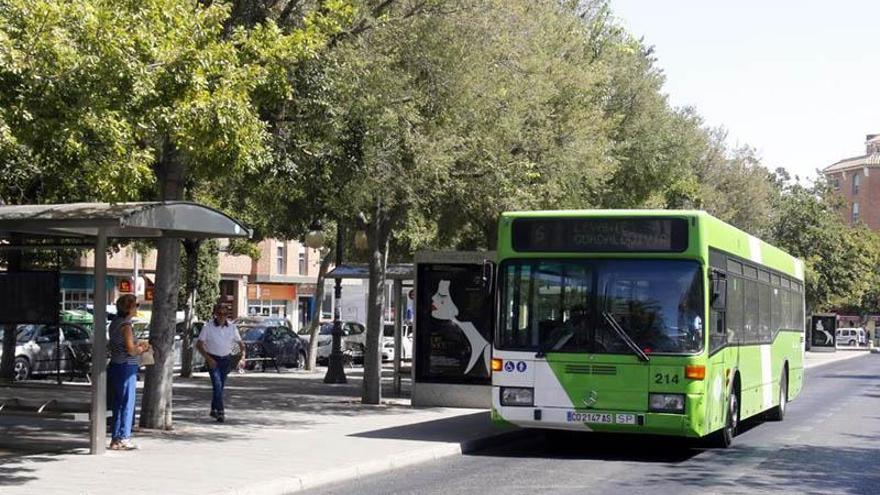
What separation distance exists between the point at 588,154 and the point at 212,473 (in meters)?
13.8

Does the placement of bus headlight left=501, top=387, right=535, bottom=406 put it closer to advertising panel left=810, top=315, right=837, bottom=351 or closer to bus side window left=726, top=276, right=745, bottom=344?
bus side window left=726, top=276, right=745, bottom=344

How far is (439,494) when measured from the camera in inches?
485

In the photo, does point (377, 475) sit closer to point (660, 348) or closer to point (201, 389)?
point (660, 348)

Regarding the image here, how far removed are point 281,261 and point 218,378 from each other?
183 ft

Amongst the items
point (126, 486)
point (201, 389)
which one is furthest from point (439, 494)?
point (201, 389)

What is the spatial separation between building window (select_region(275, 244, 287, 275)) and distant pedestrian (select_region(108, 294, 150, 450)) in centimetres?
5918

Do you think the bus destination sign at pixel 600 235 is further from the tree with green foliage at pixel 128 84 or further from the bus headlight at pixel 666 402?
the tree with green foliage at pixel 128 84

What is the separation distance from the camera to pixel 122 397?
14422mm

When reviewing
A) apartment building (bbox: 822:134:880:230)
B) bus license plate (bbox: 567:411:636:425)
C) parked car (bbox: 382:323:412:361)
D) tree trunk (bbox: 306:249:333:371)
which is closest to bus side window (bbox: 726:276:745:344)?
bus license plate (bbox: 567:411:636:425)

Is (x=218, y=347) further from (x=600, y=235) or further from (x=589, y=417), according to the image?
(x=600, y=235)

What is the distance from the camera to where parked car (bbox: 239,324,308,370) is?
38.4 metres

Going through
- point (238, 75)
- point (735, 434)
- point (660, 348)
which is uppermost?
point (238, 75)

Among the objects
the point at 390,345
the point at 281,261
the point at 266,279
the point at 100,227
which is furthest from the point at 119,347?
the point at 281,261

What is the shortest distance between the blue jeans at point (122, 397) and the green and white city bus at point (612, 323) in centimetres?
441
